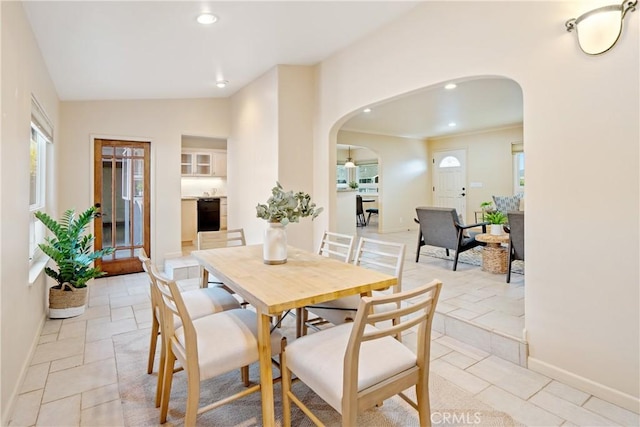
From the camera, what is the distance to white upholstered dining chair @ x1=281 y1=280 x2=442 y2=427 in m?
1.29

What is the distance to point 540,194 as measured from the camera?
224 cm

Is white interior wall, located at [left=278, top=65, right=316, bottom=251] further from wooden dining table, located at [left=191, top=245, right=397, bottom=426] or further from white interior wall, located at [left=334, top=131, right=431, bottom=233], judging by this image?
white interior wall, located at [left=334, top=131, right=431, bottom=233]

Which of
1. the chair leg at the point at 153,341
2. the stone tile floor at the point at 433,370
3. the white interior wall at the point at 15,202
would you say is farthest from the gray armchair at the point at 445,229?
the white interior wall at the point at 15,202

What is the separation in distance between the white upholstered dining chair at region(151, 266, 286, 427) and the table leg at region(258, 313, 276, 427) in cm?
6

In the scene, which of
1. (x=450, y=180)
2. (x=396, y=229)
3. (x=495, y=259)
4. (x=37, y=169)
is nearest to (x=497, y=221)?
(x=495, y=259)

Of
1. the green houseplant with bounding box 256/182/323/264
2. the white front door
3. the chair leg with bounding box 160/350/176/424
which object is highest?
the white front door

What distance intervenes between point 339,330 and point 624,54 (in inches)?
83.4

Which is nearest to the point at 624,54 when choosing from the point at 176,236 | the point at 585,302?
the point at 585,302

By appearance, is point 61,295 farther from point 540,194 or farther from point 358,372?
point 540,194

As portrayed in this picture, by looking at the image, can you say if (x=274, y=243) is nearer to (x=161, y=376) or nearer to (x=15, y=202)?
(x=161, y=376)

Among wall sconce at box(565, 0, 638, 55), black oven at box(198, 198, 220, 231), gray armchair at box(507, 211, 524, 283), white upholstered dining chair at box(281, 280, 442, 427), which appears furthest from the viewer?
black oven at box(198, 198, 220, 231)

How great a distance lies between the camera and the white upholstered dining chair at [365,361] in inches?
50.7

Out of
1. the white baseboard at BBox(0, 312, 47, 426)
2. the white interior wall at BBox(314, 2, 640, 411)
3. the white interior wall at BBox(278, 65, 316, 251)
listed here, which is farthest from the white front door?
the white baseboard at BBox(0, 312, 47, 426)

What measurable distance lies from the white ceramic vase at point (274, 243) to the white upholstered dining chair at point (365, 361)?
731 millimetres
